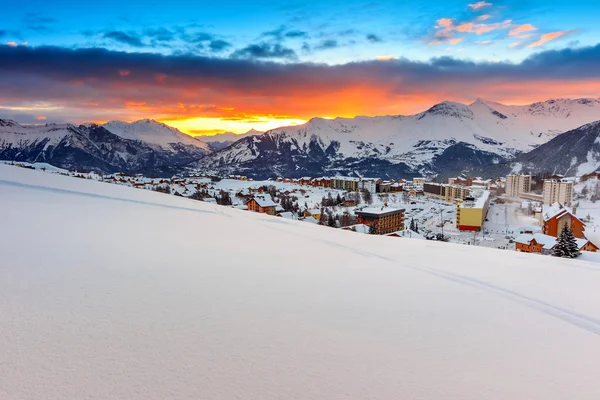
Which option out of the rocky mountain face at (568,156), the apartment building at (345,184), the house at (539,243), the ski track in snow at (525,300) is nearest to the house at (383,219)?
the house at (539,243)

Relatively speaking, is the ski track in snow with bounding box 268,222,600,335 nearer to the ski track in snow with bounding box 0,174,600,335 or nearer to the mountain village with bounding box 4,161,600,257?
the ski track in snow with bounding box 0,174,600,335

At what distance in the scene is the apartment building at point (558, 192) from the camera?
5812 centimetres

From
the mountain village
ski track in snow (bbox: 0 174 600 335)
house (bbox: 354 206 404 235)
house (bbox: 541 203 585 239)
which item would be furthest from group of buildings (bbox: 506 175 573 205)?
ski track in snow (bbox: 0 174 600 335)

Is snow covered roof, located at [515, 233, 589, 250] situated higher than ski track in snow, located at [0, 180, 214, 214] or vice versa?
ski track in snow, located at [0, 180, 214, 214]

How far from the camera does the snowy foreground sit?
149 cm

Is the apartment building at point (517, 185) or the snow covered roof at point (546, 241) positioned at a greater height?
the apartment building at point (517, 185)

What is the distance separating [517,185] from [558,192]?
654 inches

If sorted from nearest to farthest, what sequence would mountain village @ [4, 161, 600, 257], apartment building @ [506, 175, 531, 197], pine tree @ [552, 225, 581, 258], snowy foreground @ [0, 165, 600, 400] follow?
snowy foreground @ [0, 165, 600, 400] → pine tree @ [552, 225, 581, 258] → mountain village @ [4, 161, 600, 257] → apartment building @ [506, 175, 531, 197]

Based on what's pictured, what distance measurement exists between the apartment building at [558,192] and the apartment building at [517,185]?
12459 mm

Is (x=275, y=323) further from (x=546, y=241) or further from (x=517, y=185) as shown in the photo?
(x=517, y=185)

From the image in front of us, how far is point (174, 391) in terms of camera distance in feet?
4.55

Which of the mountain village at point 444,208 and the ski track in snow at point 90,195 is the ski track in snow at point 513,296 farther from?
the mountain village at point 444,208

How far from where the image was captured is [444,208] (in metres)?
59.7

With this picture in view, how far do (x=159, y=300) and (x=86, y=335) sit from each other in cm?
53
